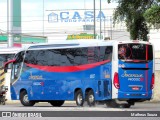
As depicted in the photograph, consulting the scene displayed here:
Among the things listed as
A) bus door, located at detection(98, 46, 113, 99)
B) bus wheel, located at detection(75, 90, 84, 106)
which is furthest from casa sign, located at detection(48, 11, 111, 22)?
bus door, located at detection(98, 46, 113, 99)

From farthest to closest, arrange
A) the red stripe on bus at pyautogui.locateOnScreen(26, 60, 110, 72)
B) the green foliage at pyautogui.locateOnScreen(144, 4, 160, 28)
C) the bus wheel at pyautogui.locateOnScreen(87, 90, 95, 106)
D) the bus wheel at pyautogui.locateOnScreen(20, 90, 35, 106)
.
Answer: the bus wheel at pyautogui.locateOnScreen(20, 90, 35, 106), the bus wheel at pyautogui.locateOnScreen(87, 90, 95, 106), the red stripe on bus at pyautogui.locateOnScreen(26, 60, 110, 72), the green foliage at pyautogui.locateOnScreen(144, 4, 160, 28)

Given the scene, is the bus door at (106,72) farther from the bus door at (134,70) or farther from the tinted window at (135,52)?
the tinted window at (135,52)

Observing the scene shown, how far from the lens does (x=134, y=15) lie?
33344mm

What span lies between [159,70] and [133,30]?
5.32 metres

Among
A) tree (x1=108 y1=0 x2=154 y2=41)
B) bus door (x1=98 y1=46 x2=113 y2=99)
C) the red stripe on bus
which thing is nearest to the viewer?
bus door (x1=98 y1=46 x2=113 y2=99)

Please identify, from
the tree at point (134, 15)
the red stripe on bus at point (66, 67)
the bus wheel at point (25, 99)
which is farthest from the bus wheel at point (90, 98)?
the tree at point (134, 15)

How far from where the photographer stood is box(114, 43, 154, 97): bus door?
1059 inches

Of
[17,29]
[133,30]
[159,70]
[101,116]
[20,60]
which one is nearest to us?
[101,116]

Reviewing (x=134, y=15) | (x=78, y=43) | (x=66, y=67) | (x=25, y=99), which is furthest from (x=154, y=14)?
(x=25, y=99)

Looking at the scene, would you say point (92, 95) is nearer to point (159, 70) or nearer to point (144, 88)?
point (144, 88)

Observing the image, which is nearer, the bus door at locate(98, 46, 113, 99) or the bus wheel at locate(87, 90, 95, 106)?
the bus door at locate(98, 46, 113, 99)

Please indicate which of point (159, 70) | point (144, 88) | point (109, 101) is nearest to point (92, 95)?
point (109, 101)

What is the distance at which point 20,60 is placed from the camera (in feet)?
104

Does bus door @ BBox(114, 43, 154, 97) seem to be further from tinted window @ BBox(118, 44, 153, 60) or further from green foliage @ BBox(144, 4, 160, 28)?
green foliage @ BBox(144, 4, 160, 28)
